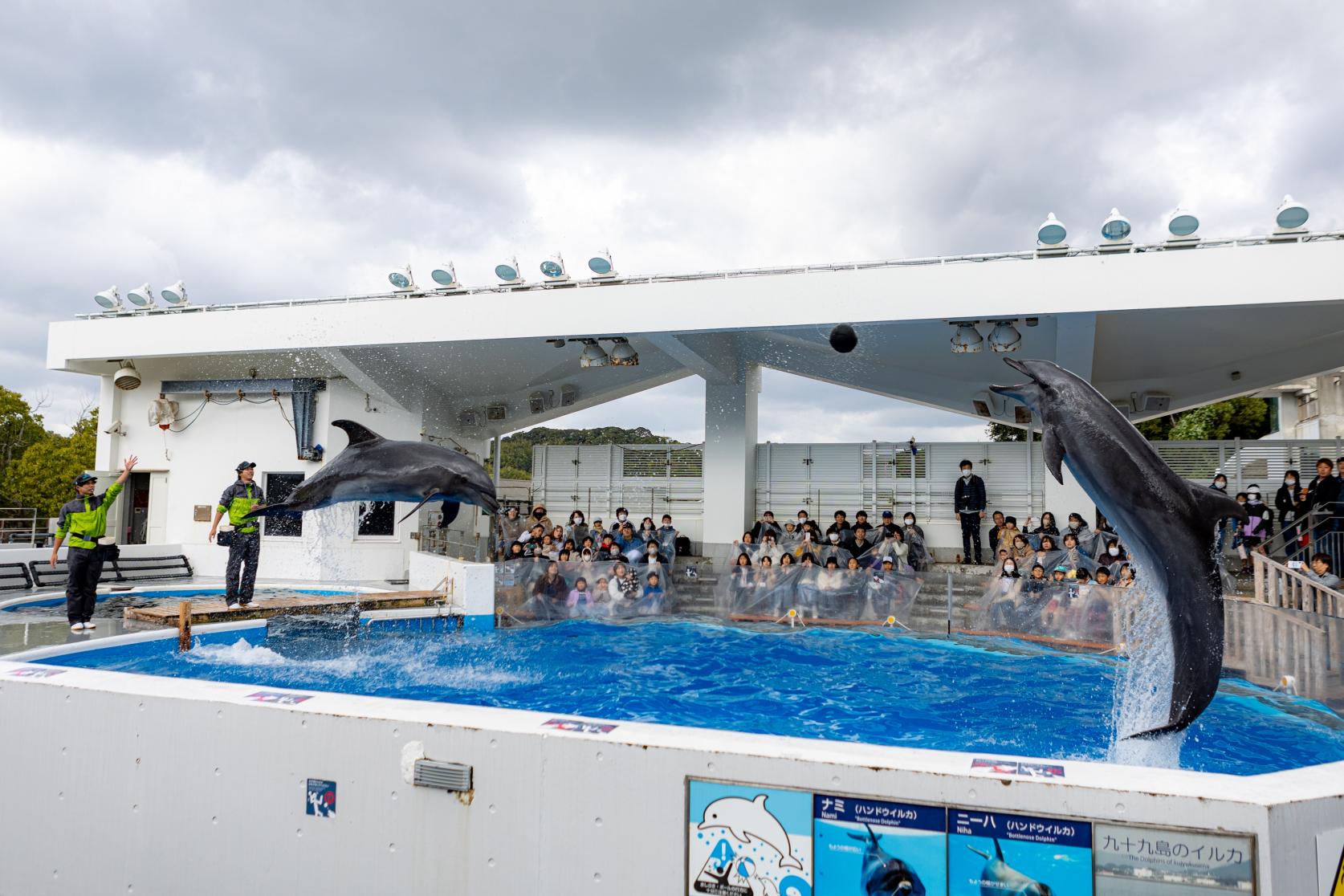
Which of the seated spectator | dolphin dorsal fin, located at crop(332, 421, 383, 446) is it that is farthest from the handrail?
dolphin dorsal fin, located at crop(332, 421, 383, 446)

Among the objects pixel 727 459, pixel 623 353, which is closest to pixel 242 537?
pixel 623 353

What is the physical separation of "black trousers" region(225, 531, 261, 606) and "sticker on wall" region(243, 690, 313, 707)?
7.12 meters

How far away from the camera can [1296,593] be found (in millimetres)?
8648

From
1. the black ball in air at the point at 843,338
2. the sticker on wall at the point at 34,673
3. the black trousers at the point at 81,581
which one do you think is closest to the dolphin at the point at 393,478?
the black trousers at the point at 81,581

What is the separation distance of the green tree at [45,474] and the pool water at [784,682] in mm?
33782

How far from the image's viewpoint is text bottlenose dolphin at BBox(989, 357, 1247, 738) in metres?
4.24

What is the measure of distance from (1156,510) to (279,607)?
8377mm

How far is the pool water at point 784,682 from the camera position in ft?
20.9

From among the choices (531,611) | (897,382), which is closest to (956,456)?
(897,382)

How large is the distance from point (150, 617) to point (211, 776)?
628cm

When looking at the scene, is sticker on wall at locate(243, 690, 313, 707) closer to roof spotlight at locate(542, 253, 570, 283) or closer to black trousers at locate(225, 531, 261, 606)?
black trousers at locate(225, 531, 261, 606)

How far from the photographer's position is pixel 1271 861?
2.25m

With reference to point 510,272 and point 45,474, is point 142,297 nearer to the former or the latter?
point 510,272

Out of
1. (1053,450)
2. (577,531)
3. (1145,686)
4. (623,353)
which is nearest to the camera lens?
(1053,450)
